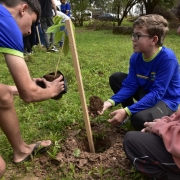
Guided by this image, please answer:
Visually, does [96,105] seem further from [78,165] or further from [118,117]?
[78,165]

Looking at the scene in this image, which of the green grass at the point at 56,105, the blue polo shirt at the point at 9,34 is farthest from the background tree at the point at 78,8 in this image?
the blue polo shirt at the point at 9,34

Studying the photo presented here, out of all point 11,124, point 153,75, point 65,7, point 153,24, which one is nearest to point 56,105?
point 11,124

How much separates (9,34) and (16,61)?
18cm

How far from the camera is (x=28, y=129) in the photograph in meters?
2.66

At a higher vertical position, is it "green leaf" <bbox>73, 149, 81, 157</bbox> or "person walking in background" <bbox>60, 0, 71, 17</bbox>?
"person walking in background" <bbox>60, 0, 71, 17</bbox>

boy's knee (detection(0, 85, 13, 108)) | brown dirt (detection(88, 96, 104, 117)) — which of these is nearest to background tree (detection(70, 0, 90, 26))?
brown dirt (detection(88, 96, 104, 117))

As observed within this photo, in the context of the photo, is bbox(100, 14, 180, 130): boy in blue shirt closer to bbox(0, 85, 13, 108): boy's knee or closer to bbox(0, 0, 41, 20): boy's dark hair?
bbox(0, 85, 13, 108): boy's knee

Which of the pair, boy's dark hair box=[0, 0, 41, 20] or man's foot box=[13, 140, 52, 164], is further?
man's foot box=[13, 140, 52, 164]

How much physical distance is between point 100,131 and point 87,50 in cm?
471

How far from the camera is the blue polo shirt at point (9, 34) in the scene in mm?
1562

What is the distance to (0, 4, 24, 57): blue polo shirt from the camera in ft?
5.12

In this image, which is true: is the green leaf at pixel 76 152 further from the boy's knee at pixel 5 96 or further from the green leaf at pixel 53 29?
the green leaf at pixel 53 29

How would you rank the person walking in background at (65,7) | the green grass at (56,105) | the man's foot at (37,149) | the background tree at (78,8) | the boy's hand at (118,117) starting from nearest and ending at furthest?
the man's foot at (37,149), the boy's hand at (118,117), the green grass at (56,105), the person walking in background at (65,7), the background tree at (78,8)

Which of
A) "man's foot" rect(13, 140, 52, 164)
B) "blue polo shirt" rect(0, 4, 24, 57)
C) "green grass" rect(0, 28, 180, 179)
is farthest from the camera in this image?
"green grass" rect(0, 28, 180, 179)
